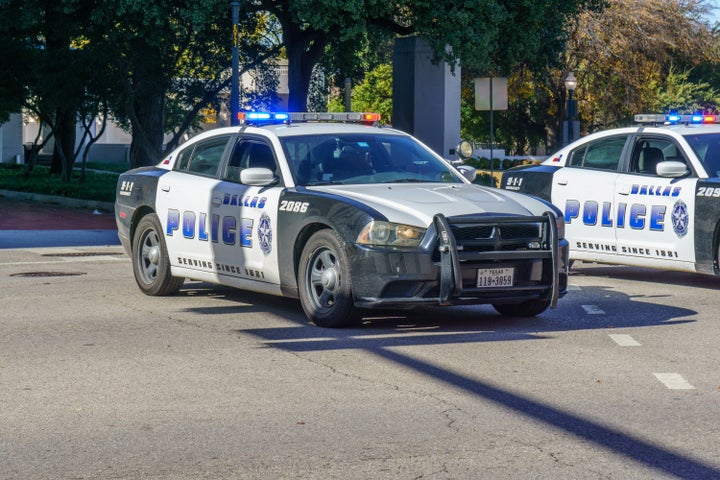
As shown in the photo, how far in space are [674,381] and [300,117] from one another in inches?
209

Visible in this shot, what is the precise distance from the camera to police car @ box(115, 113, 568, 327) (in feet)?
32.2

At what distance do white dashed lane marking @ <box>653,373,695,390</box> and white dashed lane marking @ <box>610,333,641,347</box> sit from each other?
1.23 metres

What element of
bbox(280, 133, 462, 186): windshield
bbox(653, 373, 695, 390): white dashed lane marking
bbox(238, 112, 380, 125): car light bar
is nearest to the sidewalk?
bbox(238, 112, 380, 125): car light bar

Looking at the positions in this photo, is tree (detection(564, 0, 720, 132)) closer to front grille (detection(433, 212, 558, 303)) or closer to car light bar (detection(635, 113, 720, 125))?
car light bar (detection(635, 113, 720, 125))

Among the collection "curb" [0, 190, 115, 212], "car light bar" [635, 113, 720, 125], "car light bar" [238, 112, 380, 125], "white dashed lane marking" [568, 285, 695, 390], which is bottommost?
"white dashed lane marking" [568, 285, 695, 390]

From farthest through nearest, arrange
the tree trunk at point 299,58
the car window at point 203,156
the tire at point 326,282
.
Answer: the tree trunk at point 299,58 → the car window at point 203,156 → the tire at point 326,282

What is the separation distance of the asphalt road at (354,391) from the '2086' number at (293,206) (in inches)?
35.9

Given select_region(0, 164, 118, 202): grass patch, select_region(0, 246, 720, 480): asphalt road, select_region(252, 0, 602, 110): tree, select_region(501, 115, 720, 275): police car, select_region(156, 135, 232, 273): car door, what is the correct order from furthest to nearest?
→ select_region(0, 164, 118, 202): grass patch, select_region(252, 0, 602, 110): tree, select_region(501, 115, 720, 275): police car, select_region(156, 135, 232, 273): car door, select_region(0, 246, 720, 480): asphalt road

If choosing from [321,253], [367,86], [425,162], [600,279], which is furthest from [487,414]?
[367,86]

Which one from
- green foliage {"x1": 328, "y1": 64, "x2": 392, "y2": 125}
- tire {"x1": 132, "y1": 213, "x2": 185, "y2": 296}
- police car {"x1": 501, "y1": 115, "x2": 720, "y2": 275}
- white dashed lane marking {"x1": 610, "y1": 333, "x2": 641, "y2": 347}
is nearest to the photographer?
white dashed lane marking {"x1": 610, "y1": 333, "x2": 641, "y2": 347}

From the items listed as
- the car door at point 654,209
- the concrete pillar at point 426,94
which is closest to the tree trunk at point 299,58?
the concrete pillar at point 426,94

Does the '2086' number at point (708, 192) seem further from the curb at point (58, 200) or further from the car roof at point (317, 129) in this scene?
the curb at point (58, 200)

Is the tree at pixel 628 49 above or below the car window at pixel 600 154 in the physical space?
above

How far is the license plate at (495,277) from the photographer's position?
9844 mm
